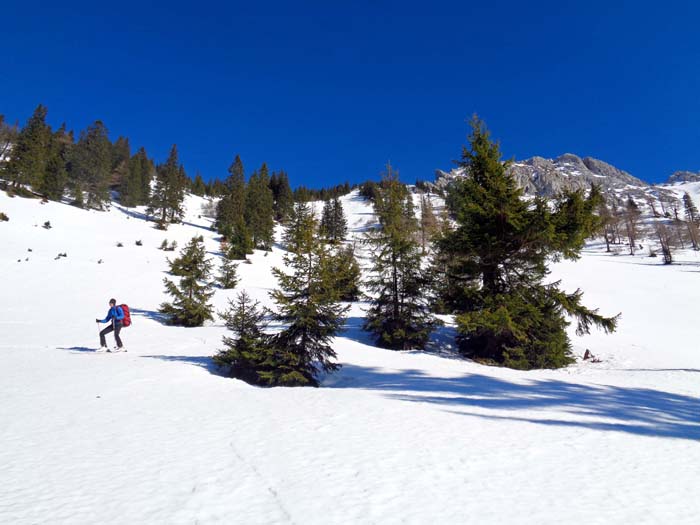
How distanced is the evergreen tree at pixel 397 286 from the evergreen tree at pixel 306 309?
242 inches

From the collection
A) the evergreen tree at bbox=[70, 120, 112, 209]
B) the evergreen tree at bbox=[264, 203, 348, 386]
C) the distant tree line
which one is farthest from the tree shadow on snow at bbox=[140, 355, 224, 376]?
the evergreen tree at bbox=[70, 120, 112, 209]

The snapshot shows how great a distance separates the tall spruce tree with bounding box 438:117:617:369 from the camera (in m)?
14.3

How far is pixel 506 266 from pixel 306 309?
998 centimetres

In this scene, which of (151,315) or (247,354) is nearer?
(247,354)

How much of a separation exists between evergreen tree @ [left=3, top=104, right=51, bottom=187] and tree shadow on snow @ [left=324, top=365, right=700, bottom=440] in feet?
210

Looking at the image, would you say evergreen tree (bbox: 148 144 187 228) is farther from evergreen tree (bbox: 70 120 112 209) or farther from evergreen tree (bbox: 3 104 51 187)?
evergreen tree (bbox: 3 104 51 187)

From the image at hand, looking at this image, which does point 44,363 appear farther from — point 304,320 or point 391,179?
point 391,179

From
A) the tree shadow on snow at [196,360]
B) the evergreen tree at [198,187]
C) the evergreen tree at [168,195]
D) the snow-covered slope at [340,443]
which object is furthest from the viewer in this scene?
the evergreen tree at [198,187]

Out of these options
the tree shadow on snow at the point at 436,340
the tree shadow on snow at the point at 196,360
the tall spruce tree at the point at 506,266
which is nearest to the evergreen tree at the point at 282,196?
the tree shadow on snow at the point at 436,340

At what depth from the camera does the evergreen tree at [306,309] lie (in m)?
11.0

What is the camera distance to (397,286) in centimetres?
1811

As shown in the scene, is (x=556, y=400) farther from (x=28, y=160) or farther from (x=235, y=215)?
(x=28, y=160)

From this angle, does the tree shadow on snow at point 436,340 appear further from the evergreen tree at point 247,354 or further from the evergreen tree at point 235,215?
the evergreen tree at point 235,215

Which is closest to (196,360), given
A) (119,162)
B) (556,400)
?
(556,400)
